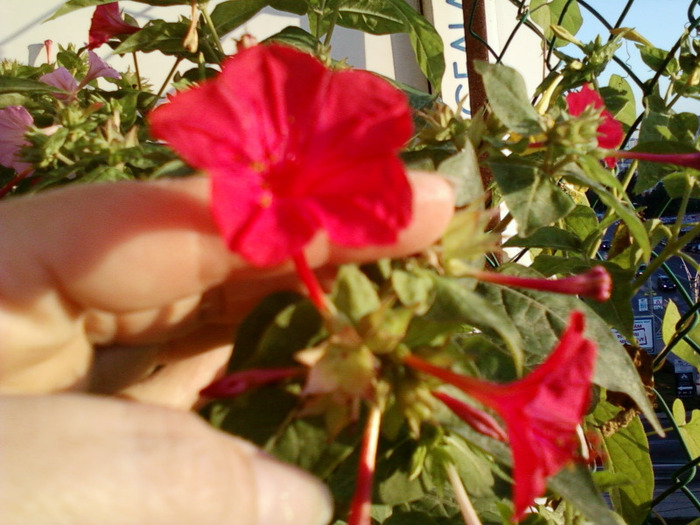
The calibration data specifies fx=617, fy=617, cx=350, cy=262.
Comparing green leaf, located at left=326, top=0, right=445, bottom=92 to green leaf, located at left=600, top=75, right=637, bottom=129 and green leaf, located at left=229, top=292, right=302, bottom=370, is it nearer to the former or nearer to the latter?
green leaf, located at left=600, top=75, right=637, bottom=129

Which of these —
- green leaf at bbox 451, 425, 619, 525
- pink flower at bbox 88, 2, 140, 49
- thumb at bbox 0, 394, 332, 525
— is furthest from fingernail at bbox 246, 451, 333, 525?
pink flower at bbox 88, 2, 140, 49

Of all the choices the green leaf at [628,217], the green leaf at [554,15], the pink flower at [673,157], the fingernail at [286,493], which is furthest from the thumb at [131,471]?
the green leaf at [554,15]

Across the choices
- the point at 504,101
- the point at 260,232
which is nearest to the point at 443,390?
the point at 260,232

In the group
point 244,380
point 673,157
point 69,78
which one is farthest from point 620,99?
point 69,78

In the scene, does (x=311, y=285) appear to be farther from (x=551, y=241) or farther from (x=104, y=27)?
(x=104, y=27)

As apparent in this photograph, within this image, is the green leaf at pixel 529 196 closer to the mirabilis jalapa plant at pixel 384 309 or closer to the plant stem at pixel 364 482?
the mirabilis jalapa plant at pixel 384 309

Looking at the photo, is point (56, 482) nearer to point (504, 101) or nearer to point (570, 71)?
point (504, 101)
